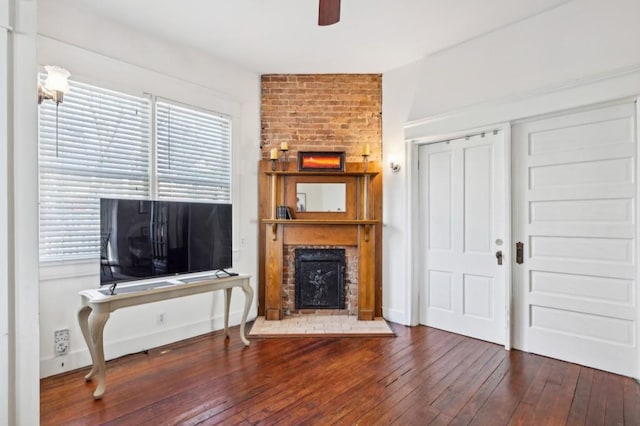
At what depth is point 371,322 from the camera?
12.4 feet

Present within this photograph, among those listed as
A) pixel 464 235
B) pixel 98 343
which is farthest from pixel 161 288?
pixel 464 235

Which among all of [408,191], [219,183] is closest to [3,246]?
[219,183]

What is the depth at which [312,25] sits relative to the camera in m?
3.04

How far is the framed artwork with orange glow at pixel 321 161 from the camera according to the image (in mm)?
3879

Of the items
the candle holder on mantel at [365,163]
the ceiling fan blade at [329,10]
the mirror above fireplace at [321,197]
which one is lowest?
the mirror above fireplace at [321,197]

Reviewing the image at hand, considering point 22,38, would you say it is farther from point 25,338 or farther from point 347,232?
point 347,232

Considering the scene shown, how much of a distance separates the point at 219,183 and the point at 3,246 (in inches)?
98.6

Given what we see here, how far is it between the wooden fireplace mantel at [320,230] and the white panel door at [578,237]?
59.4 inches

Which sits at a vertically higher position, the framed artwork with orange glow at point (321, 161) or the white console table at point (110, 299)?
the framed artwork with orange glow at point (321, 161)

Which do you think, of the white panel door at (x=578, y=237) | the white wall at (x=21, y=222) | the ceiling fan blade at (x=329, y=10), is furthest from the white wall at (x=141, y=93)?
the white panel door at (x=578, y=237)

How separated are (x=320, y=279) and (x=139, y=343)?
2012mm

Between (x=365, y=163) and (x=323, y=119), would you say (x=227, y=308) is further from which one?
(x=323, y=119)

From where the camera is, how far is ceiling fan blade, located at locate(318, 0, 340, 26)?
71.1 inches

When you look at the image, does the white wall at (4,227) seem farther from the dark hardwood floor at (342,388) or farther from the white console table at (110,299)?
the white console table at (110,299)
